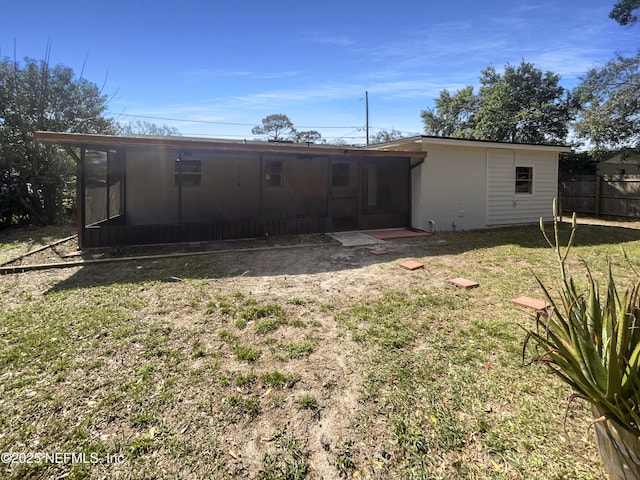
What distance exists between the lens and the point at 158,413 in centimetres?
225

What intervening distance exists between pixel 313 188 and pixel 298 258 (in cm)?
408

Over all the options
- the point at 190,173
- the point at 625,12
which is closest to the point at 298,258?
the point at 190,173

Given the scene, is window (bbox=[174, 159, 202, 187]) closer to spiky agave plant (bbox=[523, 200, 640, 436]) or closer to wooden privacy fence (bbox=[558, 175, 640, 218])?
spiky agave plant (bbox=[523, 200, 640, 436])

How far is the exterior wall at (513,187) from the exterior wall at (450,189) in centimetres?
40

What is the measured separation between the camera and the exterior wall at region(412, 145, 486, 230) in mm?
9789

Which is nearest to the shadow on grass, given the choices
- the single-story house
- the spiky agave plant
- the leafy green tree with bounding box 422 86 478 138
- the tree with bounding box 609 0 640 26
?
the single-story house

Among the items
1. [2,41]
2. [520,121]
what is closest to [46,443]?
[2,41]

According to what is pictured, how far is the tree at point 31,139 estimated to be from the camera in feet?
36.4

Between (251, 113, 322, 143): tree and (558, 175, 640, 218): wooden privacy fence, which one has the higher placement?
(251, 113, 322, 143): tree

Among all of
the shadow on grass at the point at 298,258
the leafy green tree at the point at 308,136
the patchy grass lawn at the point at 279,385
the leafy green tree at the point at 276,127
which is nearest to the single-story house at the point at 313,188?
the shadow on grass at the point at 298,258

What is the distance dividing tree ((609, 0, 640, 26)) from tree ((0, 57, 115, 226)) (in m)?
22.2

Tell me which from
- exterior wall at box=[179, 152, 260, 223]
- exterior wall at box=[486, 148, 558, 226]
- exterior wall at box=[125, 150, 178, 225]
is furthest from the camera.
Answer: exterior wall at box=[486, 148, 558, 226]

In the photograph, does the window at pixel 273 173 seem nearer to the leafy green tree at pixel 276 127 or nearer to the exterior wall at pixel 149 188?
the exterior wall at pixel 149 188

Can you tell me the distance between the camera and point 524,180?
1116 cm
